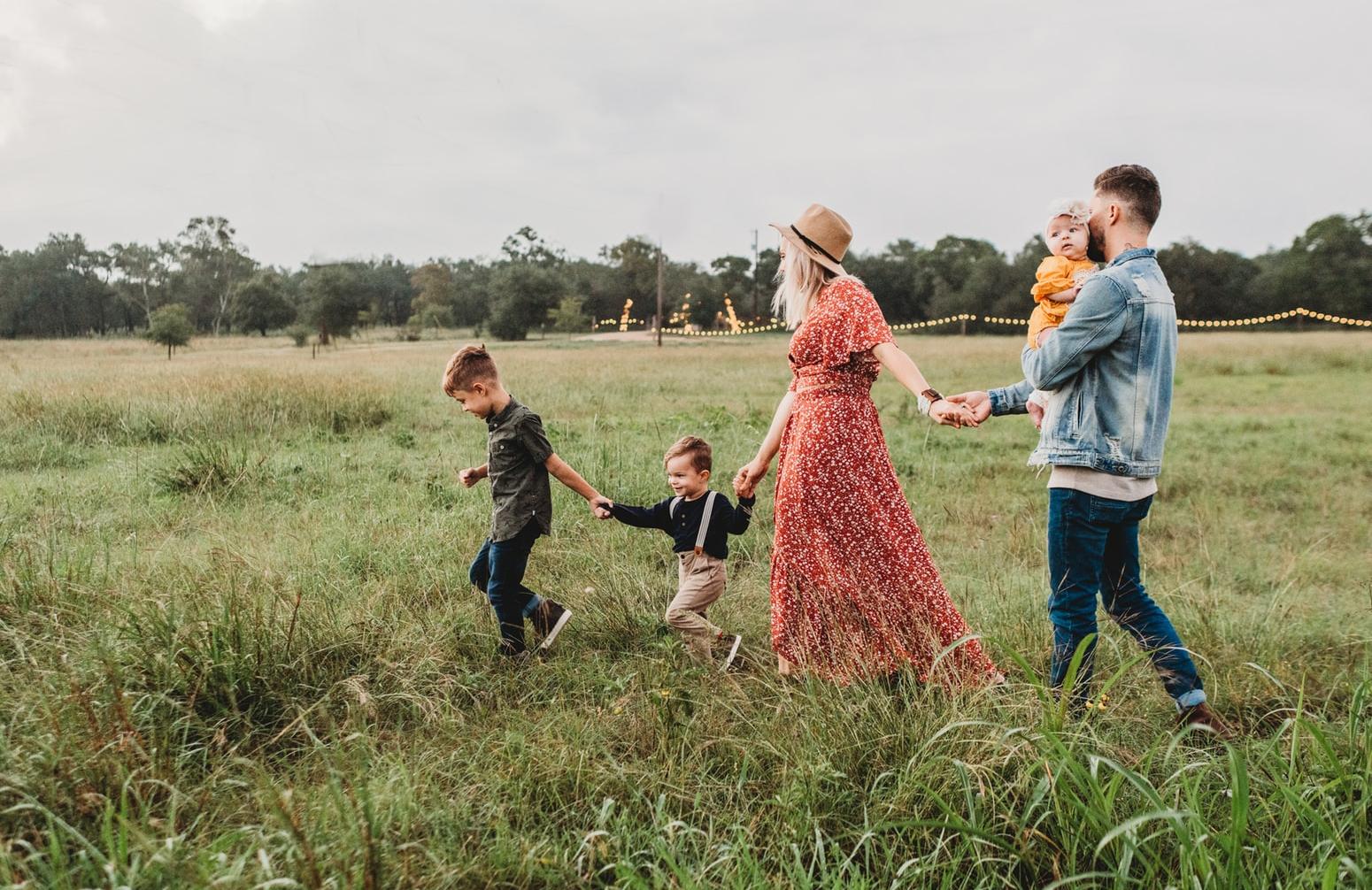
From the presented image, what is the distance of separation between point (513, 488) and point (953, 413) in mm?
2056

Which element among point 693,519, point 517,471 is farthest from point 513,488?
point 693,519

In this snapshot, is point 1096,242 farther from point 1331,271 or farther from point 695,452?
point 1331,271

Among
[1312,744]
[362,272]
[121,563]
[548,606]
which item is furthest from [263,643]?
[362,272]

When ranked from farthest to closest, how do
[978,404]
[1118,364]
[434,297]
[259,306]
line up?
[434,297] → [259,306] → [978,404] → [1118,364]

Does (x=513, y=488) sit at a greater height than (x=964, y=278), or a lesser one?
lesser

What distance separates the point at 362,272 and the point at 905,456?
31.2 metres

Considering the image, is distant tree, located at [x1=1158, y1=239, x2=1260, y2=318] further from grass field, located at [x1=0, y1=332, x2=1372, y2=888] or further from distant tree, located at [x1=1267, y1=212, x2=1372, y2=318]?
grass field, located at [x1=0, y1=332, x2=1372, y2=888]

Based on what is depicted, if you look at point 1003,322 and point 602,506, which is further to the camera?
point 1003,322

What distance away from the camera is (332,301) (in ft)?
102

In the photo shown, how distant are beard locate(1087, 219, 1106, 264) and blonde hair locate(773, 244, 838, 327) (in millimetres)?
1042

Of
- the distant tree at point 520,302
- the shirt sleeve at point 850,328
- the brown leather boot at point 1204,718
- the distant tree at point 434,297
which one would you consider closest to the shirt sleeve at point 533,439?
the shirt sleeve at point 850,328

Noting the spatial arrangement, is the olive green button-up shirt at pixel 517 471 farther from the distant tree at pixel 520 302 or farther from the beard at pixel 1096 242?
the distant tree at pixel 520 302

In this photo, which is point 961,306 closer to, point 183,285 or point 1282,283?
point 1282,283

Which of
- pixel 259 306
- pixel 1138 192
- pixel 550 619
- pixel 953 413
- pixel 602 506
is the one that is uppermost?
pixel 259 306
